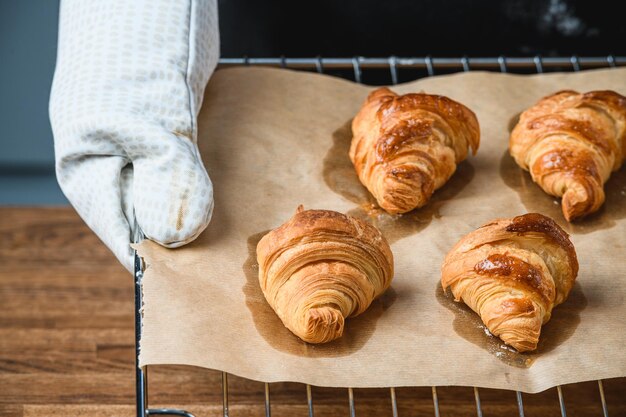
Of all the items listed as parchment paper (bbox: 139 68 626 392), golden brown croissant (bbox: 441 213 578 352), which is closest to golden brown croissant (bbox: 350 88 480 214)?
parchment paper (bbox: 139 68 626 392)

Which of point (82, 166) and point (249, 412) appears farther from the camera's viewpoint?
point (249, 412)

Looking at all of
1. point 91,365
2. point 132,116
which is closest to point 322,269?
point 132,116

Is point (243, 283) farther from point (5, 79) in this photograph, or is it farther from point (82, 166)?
point (5, 79)

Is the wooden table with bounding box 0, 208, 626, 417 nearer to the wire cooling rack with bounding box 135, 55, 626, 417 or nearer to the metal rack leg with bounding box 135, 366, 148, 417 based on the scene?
the wire cooling rack with bounding box 135, 55, 626, 417

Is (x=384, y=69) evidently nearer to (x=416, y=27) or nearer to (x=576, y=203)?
(x=416, y=27)

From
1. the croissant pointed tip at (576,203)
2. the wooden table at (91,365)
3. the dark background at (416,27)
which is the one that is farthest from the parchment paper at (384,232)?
the wooden table at (91,365)

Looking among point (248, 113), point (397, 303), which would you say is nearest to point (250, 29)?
point (248, 113)
